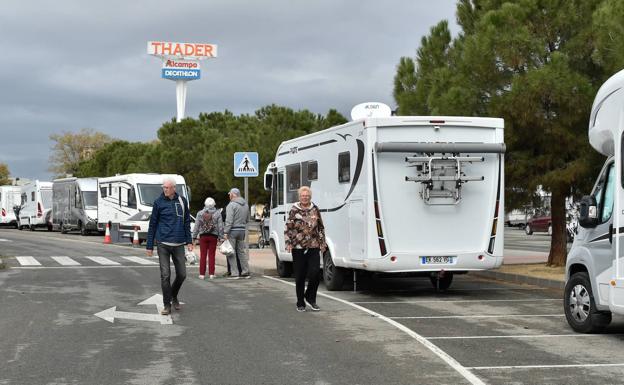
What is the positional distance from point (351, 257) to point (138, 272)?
296 inches

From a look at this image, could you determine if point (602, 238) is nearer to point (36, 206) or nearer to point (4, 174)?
point (36, 206)

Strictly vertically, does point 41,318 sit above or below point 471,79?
below

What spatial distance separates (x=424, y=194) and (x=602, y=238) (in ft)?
14.5

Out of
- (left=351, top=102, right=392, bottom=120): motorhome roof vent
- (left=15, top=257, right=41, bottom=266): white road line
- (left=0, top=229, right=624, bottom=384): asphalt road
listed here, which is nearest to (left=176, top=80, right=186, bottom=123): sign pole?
(left=15, top=257, right=41, bottom=266): white road line

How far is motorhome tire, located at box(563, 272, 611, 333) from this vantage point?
32.3 feet

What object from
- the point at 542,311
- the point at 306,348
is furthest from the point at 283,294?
the point at 306,348

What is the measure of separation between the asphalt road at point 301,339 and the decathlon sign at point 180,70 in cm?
7849

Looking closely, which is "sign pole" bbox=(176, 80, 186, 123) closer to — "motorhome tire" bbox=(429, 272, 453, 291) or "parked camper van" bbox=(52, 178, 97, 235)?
"parked camper van" bbox=(52, 178, 97, 235)

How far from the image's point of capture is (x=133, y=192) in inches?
1442

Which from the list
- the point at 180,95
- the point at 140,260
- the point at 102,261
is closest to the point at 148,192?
the point at 140,260

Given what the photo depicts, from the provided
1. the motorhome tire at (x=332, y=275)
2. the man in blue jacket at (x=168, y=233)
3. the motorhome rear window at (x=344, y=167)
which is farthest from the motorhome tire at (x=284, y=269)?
the man in blue jacket at (x=168, y=233)

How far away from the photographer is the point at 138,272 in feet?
66.1

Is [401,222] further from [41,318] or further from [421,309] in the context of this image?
[41,318]

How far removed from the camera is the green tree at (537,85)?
1672 cm
